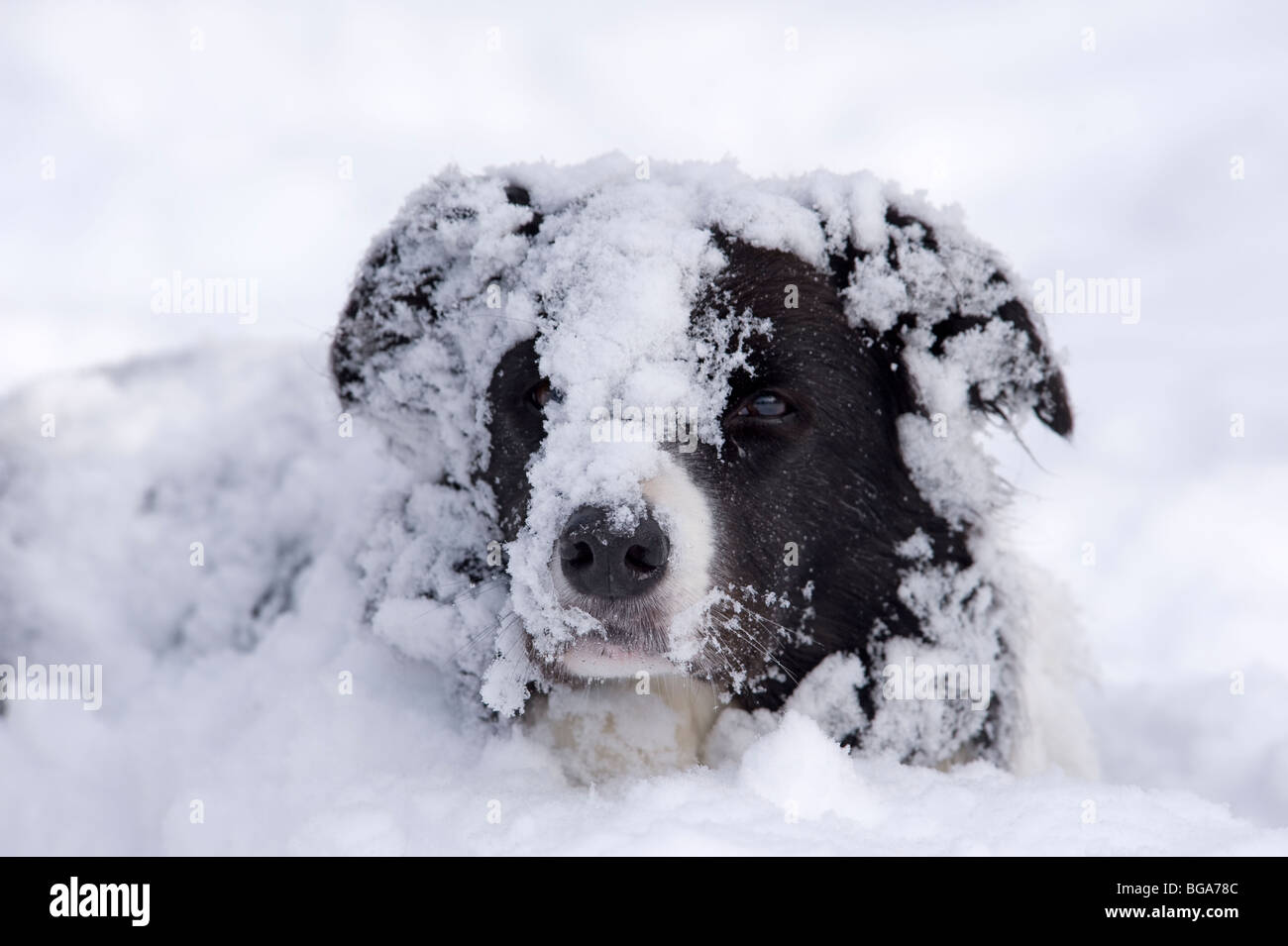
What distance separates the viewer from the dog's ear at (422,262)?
130 inches

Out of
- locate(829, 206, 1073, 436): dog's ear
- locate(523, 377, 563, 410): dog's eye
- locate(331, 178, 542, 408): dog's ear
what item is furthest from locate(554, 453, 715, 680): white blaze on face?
locate(331, 178, 542, 408): dog's ear

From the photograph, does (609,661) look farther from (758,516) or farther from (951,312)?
(951,312)

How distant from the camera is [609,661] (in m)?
2.72

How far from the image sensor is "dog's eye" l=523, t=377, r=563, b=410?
3.00 m

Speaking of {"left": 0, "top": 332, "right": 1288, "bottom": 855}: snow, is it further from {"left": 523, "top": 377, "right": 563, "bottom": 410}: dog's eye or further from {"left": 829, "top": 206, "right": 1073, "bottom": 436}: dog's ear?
{"left": 829, "top": 206, "right": 1073, "bottom": 436}: dog's ear

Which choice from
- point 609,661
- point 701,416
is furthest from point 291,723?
point 701,416

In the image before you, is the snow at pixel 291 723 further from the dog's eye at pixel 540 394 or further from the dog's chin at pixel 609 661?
the dog's eye at pixel 540 394

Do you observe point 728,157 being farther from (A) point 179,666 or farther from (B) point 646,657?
(A) point 179,666

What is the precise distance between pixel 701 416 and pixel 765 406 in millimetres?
261

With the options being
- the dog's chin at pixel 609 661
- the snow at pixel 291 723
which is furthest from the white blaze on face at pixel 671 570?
the snow at pixel 291 723

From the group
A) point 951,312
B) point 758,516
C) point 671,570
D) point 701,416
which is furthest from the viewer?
point 951,312

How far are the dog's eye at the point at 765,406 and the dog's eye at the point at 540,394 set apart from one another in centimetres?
50

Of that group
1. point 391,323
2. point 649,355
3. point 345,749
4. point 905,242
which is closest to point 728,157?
point 905,242

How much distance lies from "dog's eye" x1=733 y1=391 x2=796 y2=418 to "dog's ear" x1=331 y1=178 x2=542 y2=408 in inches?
32.2
